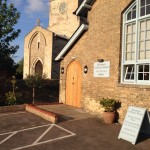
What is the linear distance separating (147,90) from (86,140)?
314 cm

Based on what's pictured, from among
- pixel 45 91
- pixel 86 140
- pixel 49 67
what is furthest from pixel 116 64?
pixel 49 67

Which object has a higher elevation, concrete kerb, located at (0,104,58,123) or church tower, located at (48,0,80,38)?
church tower, located at (48,0,80,38)

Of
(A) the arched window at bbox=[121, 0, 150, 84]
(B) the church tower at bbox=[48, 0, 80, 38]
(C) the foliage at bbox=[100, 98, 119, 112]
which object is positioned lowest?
(C) the foliage at bbox=[100, 98, 119, 112]

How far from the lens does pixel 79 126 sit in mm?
10086

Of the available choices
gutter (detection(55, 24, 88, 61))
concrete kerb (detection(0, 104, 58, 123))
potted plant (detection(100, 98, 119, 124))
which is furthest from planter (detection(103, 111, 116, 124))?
gutter (detection(55, 24, 88, 61))

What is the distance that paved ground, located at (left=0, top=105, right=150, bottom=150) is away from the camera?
772 centimetres

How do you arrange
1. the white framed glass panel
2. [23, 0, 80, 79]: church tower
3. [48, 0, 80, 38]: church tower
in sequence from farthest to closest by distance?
[48, 0, 80, 38]: church tower
[23, 0, 80, 79]: church tower
the white framed glass panel

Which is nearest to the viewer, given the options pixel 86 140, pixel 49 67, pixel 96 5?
pixel 86 140

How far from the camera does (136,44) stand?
1027cm

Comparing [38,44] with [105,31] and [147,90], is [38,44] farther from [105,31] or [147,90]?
[147,90]

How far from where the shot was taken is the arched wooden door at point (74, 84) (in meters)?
14.2

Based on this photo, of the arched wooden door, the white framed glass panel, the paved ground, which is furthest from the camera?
the arched wooden door

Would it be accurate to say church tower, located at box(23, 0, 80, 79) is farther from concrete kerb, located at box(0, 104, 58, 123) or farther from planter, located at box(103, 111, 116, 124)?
planter, located at box(103, 111, 116, 124)

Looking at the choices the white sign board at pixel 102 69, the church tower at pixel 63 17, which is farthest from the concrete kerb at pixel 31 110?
the church tower at pixel 63 17
